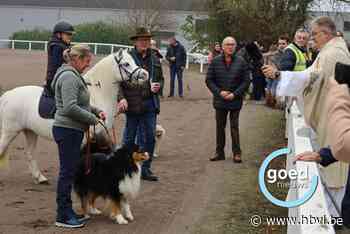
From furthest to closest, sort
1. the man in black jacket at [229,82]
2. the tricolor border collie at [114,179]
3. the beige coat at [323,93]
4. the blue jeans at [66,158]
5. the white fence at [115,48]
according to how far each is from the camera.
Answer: the white fence at [115,48], the man in black jacket at [229,82], the tricolor border collie at [114,179], the blue jeans at [66,158], the beige coat at [323,93]

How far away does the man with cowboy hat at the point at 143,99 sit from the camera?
10242 millimetres

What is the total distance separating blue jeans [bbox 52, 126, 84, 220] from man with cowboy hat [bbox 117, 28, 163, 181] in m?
2.36

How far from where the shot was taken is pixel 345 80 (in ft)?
12.3

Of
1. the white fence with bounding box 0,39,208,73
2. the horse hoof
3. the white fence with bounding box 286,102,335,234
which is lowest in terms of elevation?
the white fence with bounding box 0,39,208,73

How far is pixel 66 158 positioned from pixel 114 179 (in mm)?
622

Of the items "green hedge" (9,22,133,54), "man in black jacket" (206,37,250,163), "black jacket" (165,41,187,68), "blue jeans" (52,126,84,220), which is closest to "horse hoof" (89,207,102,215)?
"blue jeans" (52,126,84,220)

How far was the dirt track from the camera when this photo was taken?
319 inches

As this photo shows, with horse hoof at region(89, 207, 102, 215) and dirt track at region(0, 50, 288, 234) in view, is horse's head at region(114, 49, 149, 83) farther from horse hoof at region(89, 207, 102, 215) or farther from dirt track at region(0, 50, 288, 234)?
horse hoof at region(89, 207, 102, 215)

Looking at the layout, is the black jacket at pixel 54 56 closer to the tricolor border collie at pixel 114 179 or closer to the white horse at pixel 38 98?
the white horse at pixel 38 98

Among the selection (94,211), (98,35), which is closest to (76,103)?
(94,211)

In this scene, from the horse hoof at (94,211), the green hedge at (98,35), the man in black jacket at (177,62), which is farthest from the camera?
the green hedge at (98,35)

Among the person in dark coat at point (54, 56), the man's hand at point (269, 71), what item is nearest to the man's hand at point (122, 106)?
the person in dark coat at point (54, 56)

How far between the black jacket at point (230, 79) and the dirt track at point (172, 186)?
107 centimetres

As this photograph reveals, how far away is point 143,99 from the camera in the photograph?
10430 millimetres
